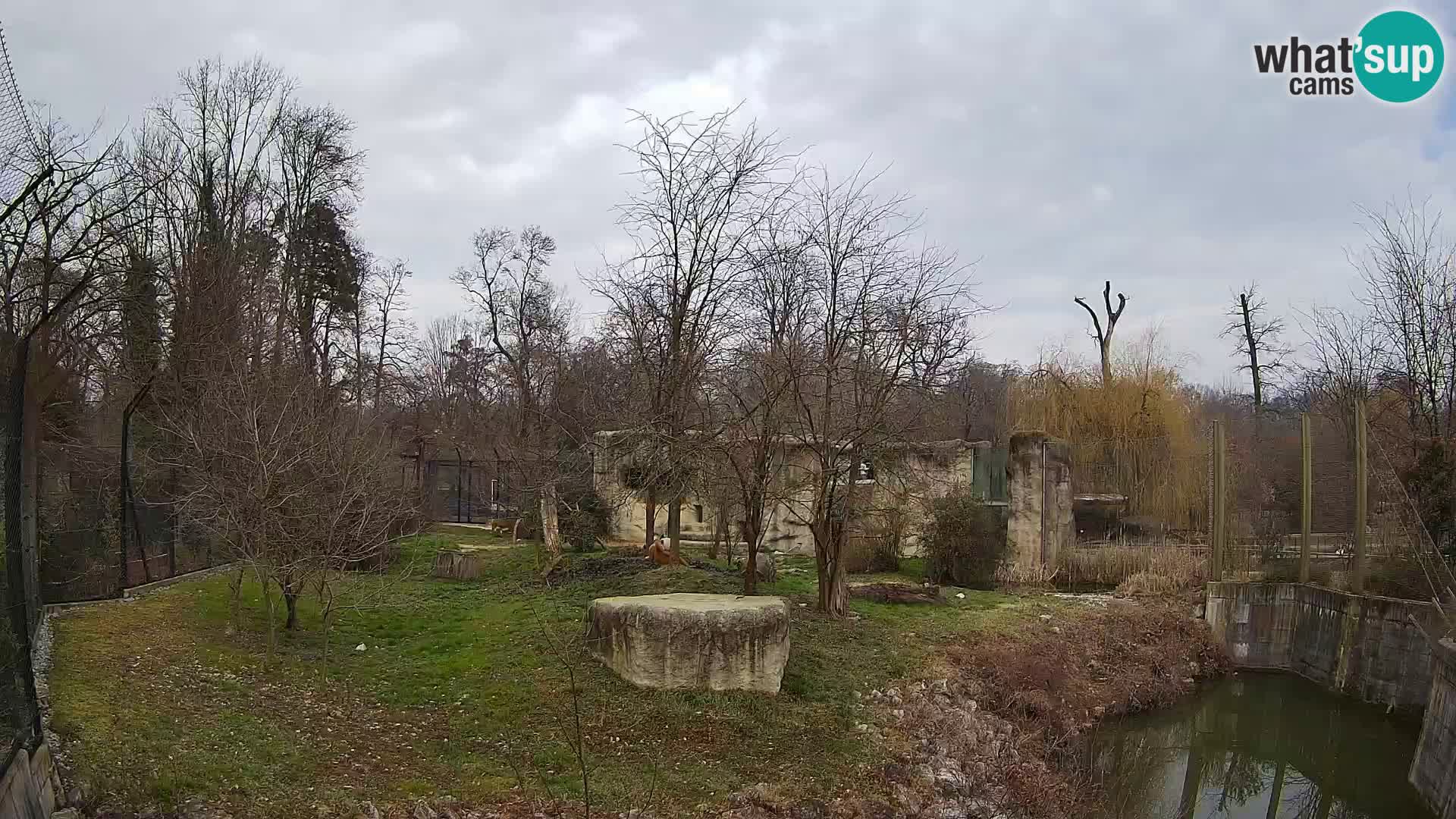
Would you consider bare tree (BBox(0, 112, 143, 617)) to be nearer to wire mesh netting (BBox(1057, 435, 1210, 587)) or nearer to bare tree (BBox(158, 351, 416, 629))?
bare tree (BBox(158, 351, 416, 629))

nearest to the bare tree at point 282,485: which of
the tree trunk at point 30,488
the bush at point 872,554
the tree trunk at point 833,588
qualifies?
the tree trunk at point 30,488

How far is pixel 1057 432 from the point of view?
21.3m

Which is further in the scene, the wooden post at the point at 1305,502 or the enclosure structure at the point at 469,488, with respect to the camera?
the enclosure structure at the point at 469,488

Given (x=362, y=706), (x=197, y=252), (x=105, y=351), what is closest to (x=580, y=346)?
(x=197, y=252)

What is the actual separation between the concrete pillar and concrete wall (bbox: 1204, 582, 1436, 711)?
3.27 metres

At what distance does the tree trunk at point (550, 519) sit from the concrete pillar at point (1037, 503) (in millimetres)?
8735

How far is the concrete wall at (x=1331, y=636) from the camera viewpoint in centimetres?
1195

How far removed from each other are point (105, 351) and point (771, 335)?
11973 mm

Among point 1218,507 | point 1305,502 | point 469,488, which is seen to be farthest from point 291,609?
point 469,488

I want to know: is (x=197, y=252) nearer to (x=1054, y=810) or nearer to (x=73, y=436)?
(x=73, y=436)

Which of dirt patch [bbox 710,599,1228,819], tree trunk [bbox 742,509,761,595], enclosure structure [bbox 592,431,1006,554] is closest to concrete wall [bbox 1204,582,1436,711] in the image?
dirt patch [bbox 710,599,1228,819]

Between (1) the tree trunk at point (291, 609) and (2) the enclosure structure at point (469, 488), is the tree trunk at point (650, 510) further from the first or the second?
(1) the tree trunk at point (291, 609)

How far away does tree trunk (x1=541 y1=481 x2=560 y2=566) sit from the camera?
54.2 ft

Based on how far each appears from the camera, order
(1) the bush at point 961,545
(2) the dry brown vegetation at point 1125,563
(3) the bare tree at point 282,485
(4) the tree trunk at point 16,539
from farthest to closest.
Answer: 1. (2) the dry brown vegetation at point 1125,563
2. (1) the bush at point 961,545
3. (3) the bare tree at point 282,485
4. (4) the tree trunk at point 16,539
